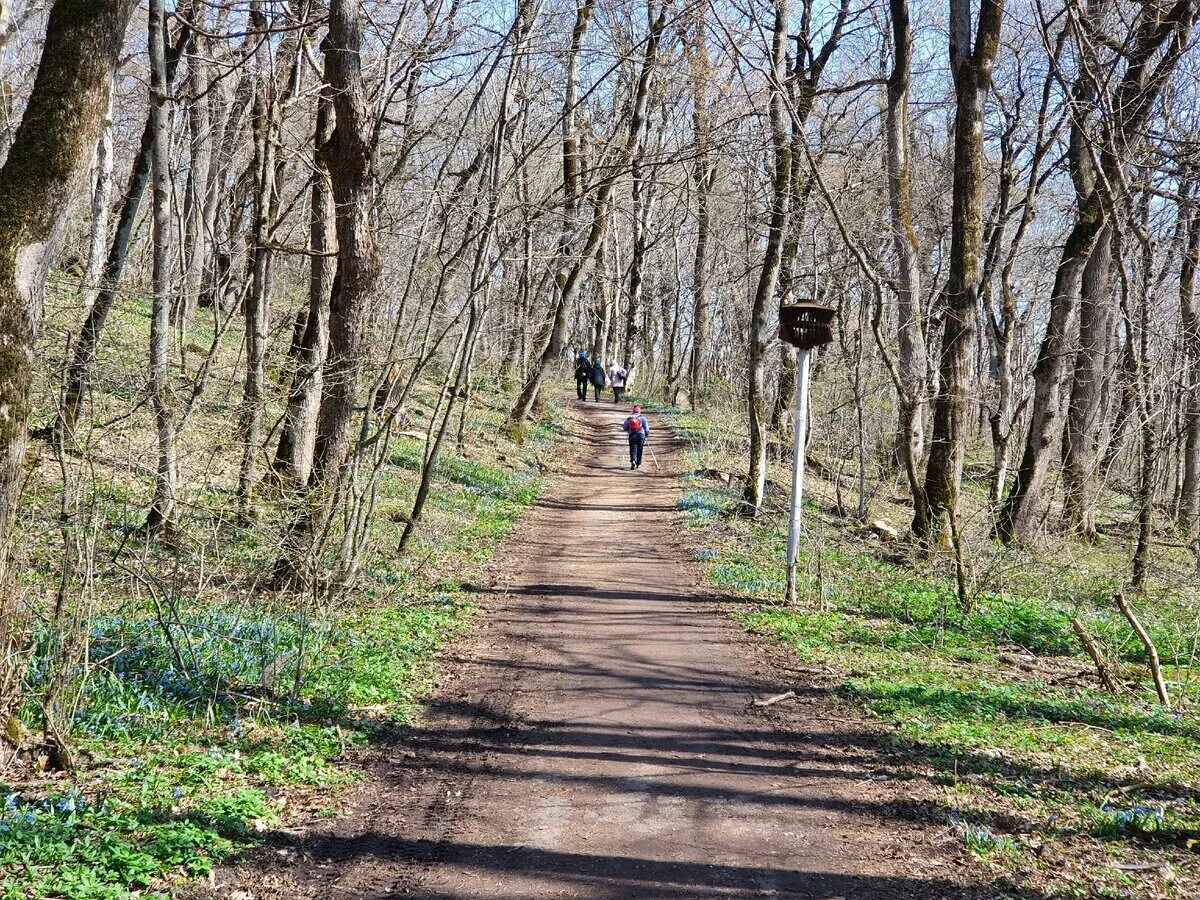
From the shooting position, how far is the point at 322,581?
9.59 metres

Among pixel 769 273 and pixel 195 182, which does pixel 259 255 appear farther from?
pixel 769 273

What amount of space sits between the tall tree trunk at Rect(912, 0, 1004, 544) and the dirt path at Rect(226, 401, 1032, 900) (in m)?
5.61

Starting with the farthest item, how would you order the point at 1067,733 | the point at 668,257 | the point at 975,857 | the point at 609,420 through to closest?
the point at 668,257, the point at 609,420, the point at 1067,733, the point at 975,857

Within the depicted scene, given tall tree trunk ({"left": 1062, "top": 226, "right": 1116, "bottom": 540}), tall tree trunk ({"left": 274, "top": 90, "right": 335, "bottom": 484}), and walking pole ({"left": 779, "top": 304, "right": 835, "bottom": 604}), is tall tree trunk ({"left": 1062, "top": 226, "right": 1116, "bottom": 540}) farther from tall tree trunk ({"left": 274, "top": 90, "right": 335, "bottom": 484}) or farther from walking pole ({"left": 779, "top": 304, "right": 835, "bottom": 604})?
tall tree trunk ({"left": 274, "top": 90, "right": 335, "bottom": 484})

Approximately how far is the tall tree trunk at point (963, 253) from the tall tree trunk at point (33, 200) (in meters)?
11.6

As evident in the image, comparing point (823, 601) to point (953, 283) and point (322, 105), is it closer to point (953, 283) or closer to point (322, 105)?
point (953, 283)

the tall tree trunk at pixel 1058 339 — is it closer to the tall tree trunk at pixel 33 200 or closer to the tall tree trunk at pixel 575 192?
the tall tree trunk at pixel 575 192

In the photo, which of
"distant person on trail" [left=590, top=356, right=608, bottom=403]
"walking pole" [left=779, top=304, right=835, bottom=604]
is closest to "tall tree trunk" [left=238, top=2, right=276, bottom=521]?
"walking pole" [left=779, top=304, right=835, bottom=604]

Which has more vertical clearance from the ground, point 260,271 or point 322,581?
point 260,271

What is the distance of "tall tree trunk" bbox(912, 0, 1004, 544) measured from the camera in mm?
13570

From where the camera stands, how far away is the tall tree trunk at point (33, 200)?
5230 mm

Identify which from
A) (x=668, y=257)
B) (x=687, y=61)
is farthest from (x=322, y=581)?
(x=668, y=257)

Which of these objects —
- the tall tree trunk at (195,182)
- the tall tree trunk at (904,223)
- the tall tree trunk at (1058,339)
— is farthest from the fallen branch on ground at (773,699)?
the tall tree trunk at (1058,339)

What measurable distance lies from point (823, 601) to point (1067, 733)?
3965 millimetres
